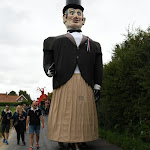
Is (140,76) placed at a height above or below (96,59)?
below

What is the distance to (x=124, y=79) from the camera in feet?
18.8

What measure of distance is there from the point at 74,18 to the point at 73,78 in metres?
1.39

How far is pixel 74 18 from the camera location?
4484 mm

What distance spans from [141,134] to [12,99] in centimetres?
5925

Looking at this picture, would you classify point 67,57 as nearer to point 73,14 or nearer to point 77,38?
point 77,38

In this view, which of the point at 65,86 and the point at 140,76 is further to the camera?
the point at 140,76

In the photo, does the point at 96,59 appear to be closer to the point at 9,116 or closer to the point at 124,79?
the point at 124,79

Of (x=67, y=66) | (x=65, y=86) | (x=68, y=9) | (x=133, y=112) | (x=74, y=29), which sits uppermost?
(x=68, y=9)

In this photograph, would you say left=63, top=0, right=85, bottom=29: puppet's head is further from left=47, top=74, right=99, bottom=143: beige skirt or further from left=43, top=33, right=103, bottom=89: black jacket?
left=47, top=74, right=99, bottom=143: beige skirt

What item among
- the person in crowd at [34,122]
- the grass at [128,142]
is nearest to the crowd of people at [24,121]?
the person in crowd at [34,122]

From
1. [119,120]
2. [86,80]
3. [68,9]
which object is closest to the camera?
[86,80]

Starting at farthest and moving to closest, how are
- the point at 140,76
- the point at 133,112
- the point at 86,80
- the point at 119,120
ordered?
the point at 119,120, the point at 133,112, the point at 140,76, the point at 86,80

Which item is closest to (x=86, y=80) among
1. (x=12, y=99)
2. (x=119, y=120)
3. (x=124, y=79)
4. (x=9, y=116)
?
(x=124, y=79)

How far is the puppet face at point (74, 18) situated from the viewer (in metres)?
4.49
